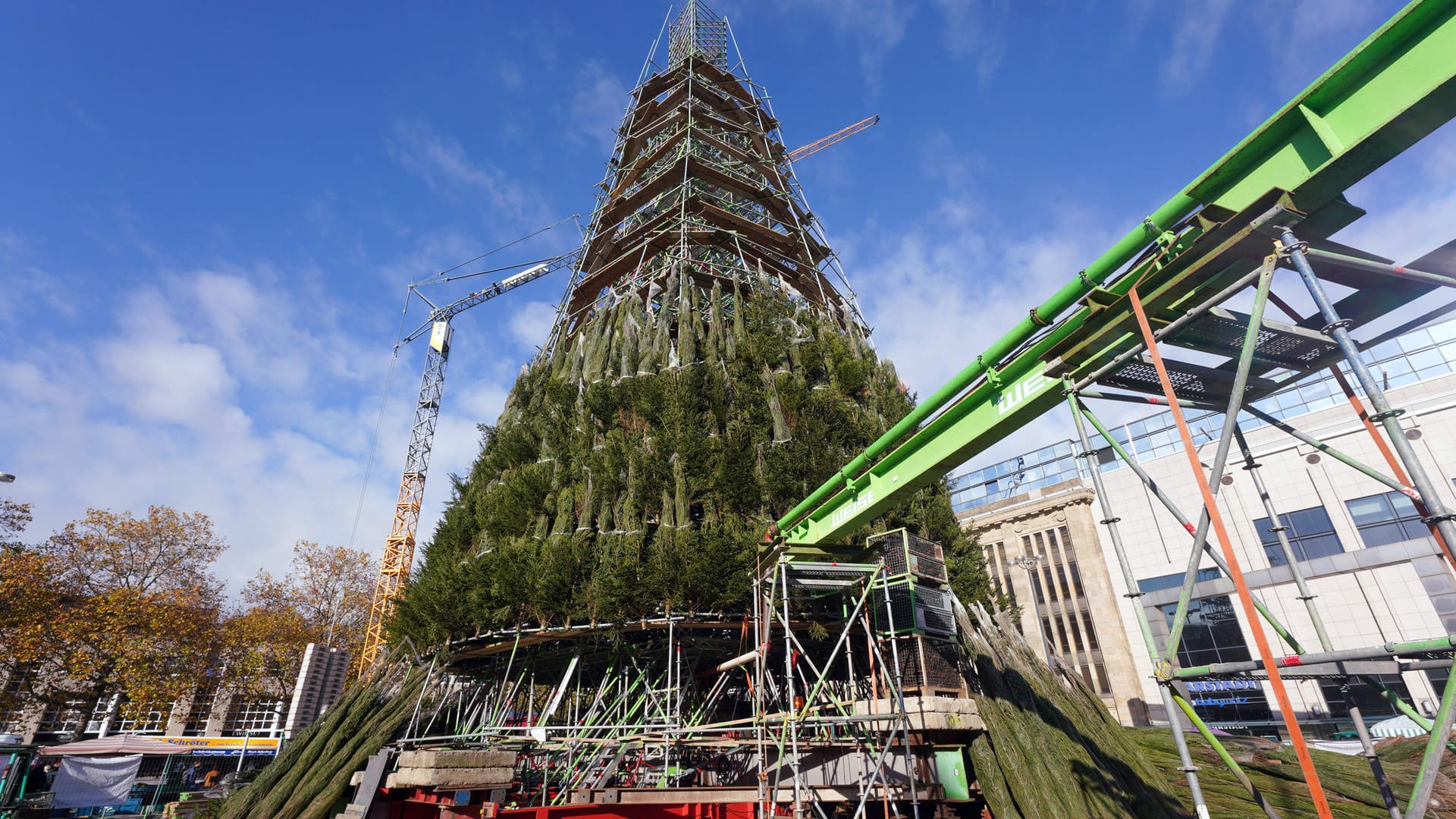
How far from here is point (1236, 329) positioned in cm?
639

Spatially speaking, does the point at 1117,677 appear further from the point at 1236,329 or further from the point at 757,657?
the point at 1236,329

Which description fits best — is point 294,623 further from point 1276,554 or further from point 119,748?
point 1276,554

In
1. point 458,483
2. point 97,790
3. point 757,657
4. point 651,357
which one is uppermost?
point 651,357

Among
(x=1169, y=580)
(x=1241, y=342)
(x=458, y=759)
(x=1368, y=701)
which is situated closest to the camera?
(x=1241, y=342)

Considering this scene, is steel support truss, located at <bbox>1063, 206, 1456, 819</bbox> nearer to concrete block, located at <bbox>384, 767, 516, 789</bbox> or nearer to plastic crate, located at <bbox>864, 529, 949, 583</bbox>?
plastic crate, located at <bbox>864, 529, 949, 583</bbox>

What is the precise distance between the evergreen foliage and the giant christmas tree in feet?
0.13

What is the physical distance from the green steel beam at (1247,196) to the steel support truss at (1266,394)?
0.23m

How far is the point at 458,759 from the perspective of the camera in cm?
884

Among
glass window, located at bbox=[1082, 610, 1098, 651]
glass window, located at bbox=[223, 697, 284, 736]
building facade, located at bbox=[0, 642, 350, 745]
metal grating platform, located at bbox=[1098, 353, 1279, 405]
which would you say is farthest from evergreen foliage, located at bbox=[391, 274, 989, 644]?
glass window, located at bbox=[1082, 610, 1098, 651]

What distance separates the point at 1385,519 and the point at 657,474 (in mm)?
34968

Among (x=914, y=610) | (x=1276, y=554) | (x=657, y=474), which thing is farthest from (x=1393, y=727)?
(x=657, y=474)

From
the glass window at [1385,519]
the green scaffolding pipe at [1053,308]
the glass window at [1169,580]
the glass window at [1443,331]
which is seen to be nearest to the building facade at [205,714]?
the green scaffolding pipe at [1053,308]

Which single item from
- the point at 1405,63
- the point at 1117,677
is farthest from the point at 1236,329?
the point at 1117,677

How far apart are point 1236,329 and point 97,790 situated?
30.7 m
